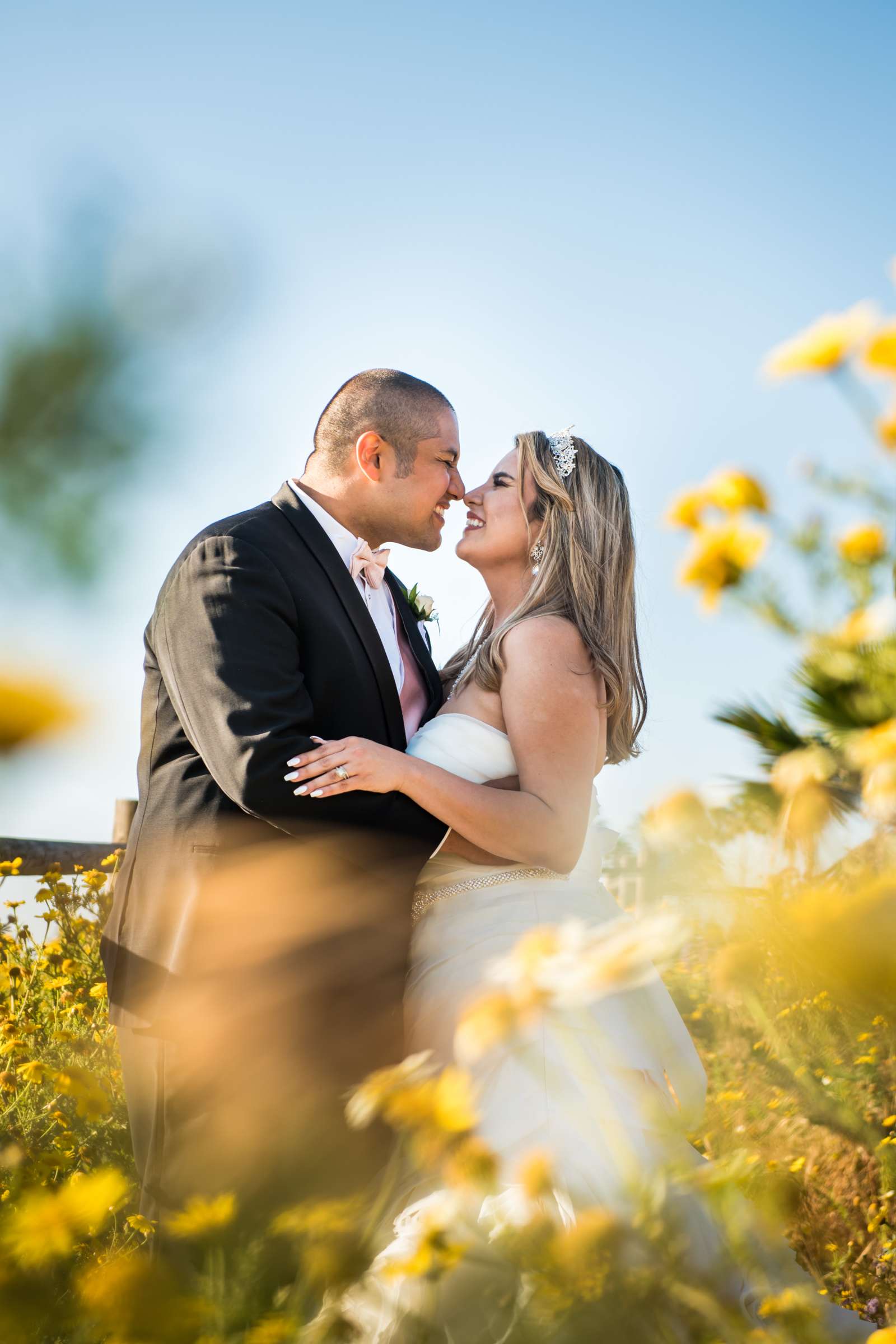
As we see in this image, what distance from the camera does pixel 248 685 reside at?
2.23 m

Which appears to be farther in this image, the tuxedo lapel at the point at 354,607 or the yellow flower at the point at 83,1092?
the tuxedo lapel at the point at 354,607

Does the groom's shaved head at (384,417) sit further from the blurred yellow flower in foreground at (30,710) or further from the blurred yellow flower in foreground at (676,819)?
the blurred yellow flower in foreground at (30,710)

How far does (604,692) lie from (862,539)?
2.13 m

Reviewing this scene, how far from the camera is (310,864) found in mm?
2291

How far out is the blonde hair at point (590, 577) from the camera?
117 inches

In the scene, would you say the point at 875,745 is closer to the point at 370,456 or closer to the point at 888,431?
the point at 888,431

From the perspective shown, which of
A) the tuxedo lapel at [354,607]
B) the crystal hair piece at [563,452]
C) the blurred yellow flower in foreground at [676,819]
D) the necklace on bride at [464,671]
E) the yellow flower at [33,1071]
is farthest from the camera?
the crystal hair piece at [563,452]

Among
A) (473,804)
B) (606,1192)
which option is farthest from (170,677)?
(606,1192)

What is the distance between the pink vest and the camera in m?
3.09

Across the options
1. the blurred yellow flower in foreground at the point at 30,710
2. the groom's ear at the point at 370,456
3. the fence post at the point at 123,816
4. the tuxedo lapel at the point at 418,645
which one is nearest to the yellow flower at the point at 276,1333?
the blurred yellow flower in foreground at the point at 30,710

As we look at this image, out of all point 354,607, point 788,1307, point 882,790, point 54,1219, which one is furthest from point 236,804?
point 882,790

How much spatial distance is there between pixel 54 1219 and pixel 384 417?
2561mm

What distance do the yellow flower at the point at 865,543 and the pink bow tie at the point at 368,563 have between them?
207 centimetres

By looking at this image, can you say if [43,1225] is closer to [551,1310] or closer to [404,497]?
[551,1310]
